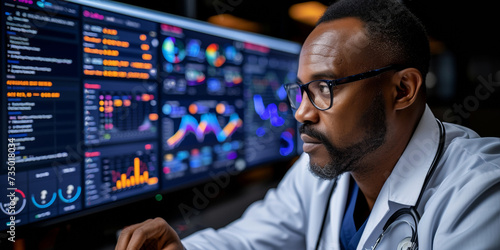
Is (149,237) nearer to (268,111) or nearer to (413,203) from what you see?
(413,203)

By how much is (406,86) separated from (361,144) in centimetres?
19

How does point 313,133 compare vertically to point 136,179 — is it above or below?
above

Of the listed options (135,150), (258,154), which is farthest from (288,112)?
(135,150)

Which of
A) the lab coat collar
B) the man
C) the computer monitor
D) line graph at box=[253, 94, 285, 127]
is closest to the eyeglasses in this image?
the man

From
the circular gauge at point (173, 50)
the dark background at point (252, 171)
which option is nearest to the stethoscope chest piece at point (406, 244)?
the dark background at point (252, 171)

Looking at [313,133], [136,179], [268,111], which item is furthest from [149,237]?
[268,111]

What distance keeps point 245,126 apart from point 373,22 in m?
0.68

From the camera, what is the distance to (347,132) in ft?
2.76

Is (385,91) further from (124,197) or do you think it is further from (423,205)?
(124,197)

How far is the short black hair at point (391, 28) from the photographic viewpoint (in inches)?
32.7

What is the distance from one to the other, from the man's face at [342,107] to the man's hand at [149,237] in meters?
0.39

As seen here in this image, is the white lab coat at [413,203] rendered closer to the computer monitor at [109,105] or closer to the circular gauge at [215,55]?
the computer monitor at [109,105]

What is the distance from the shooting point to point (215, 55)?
1.21m

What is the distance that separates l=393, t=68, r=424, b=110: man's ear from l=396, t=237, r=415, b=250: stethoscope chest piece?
0.32 m
